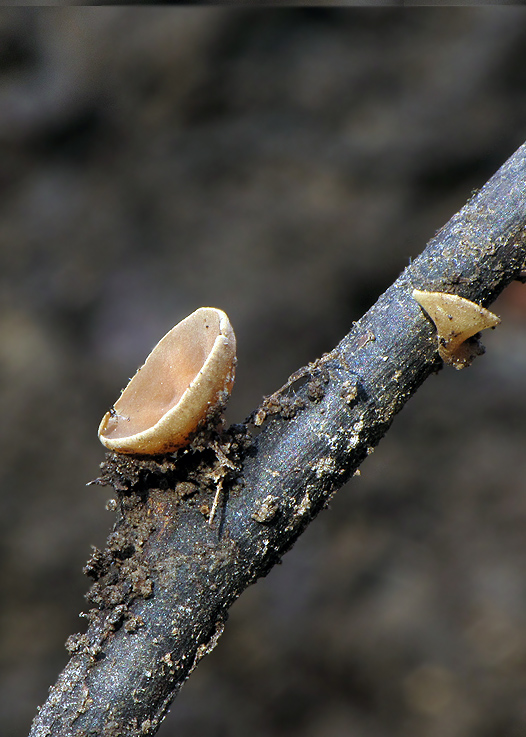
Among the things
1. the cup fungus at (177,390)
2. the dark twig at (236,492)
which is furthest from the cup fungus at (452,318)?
the cup fungus at (177,390)

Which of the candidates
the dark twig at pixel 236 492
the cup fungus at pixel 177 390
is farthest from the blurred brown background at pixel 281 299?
the dark twig at pixel 236 492

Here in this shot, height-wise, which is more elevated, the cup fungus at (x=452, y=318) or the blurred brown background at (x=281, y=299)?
the blurred brown background at (x=281, y=299)

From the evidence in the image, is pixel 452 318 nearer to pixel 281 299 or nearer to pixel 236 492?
pixel 236 492

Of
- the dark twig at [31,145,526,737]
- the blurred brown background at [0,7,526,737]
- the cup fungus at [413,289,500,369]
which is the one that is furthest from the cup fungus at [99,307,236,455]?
the blurred brown background at [0,7,526,737]

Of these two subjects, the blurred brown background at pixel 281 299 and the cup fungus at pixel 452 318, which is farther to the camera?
the blurred brown background at pixel 281 299

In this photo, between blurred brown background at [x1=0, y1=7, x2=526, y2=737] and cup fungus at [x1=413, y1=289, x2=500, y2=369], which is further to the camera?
blurred brown background at [x1=0, y1=7, x2=526, y2=737]

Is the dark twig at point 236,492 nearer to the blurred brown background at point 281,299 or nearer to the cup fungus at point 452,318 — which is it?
the cup fungus at point 452,318

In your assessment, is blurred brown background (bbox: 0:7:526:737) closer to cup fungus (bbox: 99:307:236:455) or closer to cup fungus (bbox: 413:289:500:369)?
cup fungus (bbox: 99:307:236:455)
